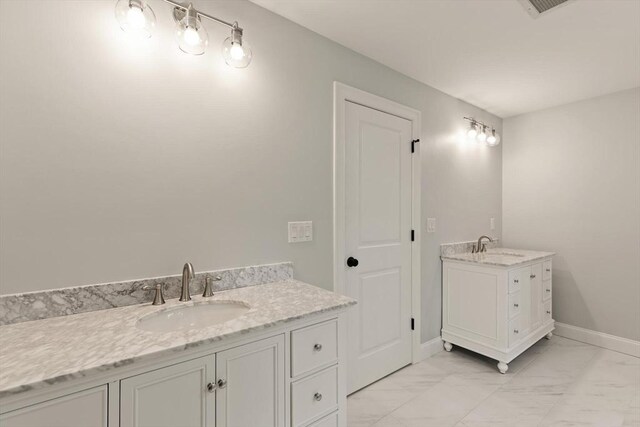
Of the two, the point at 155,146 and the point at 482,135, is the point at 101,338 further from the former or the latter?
the point at 482,135

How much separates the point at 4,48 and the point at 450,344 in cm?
340

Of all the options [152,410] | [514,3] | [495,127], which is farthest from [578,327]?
[152,410]

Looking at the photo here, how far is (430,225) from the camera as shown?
2.69 metres

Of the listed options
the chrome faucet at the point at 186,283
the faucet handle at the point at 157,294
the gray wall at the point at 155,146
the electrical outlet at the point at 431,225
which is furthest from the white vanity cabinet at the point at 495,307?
the faucet handle at the point at 157,294

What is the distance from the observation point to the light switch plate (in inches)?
71.8

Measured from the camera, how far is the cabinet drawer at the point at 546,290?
289 centimetres

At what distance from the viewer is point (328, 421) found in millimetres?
1281

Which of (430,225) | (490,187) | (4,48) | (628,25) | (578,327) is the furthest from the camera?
(490,187)

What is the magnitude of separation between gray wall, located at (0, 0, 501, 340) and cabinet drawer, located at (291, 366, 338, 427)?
2.21 ft

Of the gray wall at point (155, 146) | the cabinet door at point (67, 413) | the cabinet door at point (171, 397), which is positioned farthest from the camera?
the gray wall at point (155, 146)

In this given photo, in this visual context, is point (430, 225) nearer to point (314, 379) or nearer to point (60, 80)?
point (314, 379)

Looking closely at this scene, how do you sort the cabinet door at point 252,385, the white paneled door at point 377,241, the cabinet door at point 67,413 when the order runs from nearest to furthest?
the cabinet door at point 67,413 → the cabinet door at point 252,385 → the white paneled door at point 377,241

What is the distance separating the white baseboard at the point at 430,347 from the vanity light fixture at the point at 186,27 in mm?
2563

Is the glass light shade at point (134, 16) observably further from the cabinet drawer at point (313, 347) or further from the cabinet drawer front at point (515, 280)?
the cabinet drawer front at point (515, 280)
